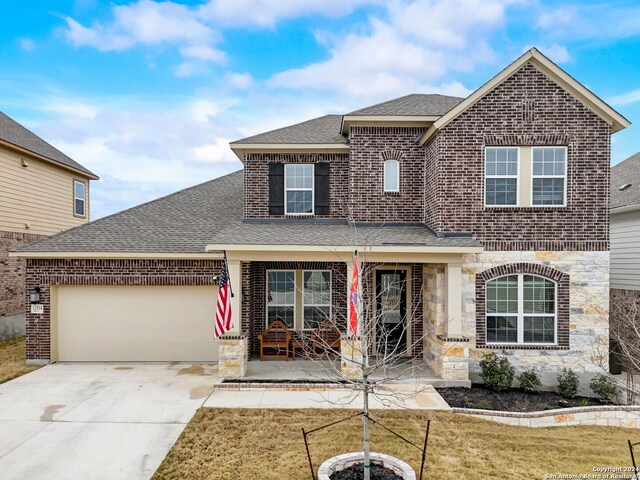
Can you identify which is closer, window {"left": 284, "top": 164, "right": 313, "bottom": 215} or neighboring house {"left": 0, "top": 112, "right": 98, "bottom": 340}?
window {"left": 284, "top": 164, "right": 313, "bottom": 215}

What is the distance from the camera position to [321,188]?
474 inches

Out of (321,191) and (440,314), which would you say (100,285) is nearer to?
(321,191)

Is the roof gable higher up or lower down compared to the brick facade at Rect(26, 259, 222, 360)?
higher up

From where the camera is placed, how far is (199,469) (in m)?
5.52

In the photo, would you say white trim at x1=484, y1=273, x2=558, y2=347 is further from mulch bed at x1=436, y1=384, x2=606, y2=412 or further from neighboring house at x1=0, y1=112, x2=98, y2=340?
neighboring house at x1=0, y1=112, x2=98, y2=340

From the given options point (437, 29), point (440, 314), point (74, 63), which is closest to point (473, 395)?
point (440, 314)

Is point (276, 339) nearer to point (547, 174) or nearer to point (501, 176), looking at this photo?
point (501, 176)

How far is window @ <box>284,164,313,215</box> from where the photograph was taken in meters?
12.1

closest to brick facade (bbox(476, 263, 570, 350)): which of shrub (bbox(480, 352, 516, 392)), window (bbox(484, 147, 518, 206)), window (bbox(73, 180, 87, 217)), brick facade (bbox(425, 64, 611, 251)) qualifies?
shrub (bbox(480, 352, 516, 392))

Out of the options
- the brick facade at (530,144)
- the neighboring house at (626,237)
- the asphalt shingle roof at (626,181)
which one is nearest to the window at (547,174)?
the brick facade at (530,144)

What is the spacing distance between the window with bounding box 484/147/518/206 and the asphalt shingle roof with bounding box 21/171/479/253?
1351 mm

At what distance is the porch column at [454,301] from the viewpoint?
9.41m

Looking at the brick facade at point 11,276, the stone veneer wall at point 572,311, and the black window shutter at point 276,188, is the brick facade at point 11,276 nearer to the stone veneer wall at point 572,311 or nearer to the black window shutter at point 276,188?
the black window shutter at point 276,188

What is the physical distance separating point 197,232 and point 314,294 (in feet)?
12.7
